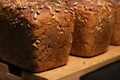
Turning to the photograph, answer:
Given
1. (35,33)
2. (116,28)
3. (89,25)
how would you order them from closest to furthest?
(35,33) → (89,25) → (116,28)

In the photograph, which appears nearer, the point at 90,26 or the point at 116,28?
the point at 90,26

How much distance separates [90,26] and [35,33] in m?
0.38

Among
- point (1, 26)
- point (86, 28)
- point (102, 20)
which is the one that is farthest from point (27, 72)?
point (102, 20)

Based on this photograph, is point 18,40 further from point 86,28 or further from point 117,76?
point 117,76

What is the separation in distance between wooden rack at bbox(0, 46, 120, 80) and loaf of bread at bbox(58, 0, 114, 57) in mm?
55

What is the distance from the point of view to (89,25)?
1435 millimetres

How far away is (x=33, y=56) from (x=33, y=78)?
0.34ft

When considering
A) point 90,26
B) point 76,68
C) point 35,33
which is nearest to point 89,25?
point 90,26

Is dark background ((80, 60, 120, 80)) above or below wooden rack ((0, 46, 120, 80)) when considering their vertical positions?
below

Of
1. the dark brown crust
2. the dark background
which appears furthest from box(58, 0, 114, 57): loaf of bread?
the dark background

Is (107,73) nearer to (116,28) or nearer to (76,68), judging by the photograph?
(76,68)

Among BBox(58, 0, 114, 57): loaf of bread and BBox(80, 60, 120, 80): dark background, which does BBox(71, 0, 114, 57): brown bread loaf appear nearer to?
BBox(58, 0, 114, 57): loaf of bread

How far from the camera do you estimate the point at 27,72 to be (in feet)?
4.16

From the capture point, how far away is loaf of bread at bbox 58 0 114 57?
1432 mm
